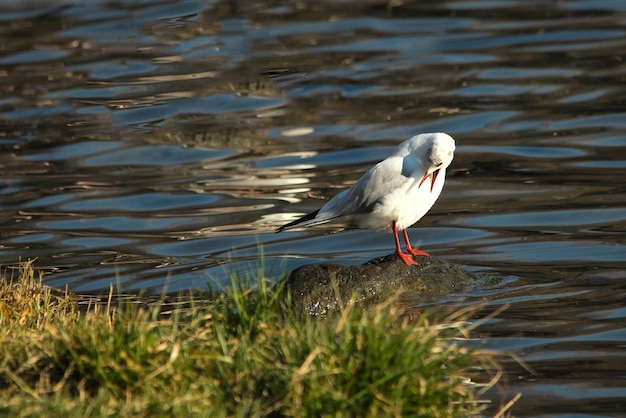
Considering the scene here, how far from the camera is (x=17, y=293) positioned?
695 cm

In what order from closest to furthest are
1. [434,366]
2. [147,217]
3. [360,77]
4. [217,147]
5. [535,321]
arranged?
[434,366] → [535,321] → [147,217] → [217,147] → [360,77]

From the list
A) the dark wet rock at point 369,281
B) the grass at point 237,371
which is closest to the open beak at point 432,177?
the dark wet rock at point 369,281

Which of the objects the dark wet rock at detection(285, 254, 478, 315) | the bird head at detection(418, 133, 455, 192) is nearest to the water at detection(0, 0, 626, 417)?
the dark wet rock at detection(285, 254, 478, 315)

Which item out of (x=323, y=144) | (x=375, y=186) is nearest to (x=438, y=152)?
(x=375, y=186)

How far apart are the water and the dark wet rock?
33 centimetres

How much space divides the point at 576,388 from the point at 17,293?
10.9ft

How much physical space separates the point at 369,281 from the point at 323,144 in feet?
21.4

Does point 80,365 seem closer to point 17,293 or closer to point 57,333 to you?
point 57,333

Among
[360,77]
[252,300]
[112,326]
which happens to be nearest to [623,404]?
[252,300]

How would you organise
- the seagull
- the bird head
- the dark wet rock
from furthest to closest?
the seagull < the bird head < the dark wet rock

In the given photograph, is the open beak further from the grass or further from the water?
the grass

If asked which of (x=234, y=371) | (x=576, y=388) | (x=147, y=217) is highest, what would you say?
(x=234, y=371)

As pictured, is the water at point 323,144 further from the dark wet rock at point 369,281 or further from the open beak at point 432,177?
the open beak at point 432,177

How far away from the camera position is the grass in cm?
502
